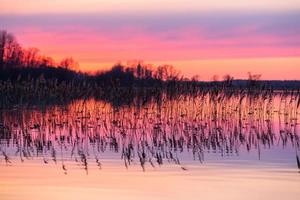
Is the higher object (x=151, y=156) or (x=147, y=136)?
(x=147, y=136)

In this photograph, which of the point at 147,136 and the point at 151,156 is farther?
the point at 147,136

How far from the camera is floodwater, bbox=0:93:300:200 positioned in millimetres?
9000

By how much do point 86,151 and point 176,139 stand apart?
2.46 meters

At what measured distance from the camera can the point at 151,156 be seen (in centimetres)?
1245

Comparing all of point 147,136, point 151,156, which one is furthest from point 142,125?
point 151,156

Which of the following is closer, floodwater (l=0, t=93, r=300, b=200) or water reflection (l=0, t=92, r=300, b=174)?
floodwater (l=0, t=93, r=300, b=200)

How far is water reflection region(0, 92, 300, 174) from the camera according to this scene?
12.5 metres

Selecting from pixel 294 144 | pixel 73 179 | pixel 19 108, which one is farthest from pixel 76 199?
pixel 19 108

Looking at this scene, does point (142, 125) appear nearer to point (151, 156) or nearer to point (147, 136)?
point (147, 136)

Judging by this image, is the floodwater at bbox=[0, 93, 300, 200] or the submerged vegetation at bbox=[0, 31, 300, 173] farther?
the submerged vegetation at bbox=[0, 31, 300, 173]

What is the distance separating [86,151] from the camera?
13227mm

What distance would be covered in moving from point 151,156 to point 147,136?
269 centimetres

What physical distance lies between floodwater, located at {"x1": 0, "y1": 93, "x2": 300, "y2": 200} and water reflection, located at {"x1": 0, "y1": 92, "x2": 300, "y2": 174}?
2 cm

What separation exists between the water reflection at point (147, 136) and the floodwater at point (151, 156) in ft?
0.08
